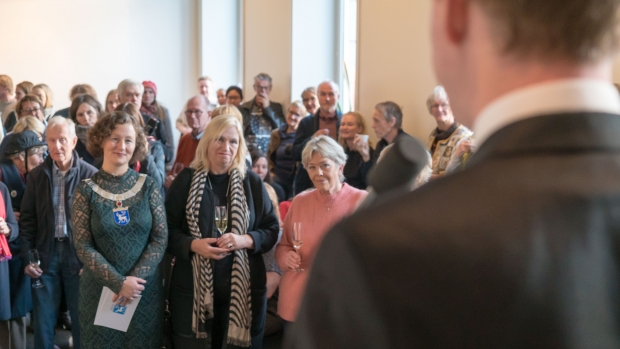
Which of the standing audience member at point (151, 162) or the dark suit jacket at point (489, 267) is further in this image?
the standing audience member at point (151, 162)

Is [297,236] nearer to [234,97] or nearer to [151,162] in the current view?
[151,162]

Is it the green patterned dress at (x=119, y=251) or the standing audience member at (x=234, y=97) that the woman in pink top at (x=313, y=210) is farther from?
the standing audience member at (x=234, y=97)

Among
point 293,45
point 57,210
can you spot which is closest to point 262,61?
point 293,45

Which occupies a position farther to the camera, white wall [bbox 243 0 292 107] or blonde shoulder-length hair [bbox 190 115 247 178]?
white wall [bbox 243 0 292 107]

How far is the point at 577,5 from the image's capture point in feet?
1.93

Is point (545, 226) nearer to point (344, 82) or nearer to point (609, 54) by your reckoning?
point (609, 54)

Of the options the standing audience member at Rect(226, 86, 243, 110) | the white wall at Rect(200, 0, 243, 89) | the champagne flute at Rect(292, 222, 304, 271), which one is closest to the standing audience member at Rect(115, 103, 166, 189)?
the champagne flute at Rect(292, 222, 304, 271)

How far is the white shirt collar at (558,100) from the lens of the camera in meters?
0.60

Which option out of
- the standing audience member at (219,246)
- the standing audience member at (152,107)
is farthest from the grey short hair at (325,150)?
the standing audience member at (152,107)

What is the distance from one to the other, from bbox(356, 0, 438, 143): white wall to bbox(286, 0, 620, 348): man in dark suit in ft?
15.9

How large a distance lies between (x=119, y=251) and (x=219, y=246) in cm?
49

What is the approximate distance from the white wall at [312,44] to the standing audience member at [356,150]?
9.44 feet

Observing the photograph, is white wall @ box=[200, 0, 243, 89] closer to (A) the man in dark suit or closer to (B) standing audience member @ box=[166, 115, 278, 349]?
(B) standing audience member @ box=[166, 115, 278, 349]

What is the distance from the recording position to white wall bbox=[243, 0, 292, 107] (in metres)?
8.39
